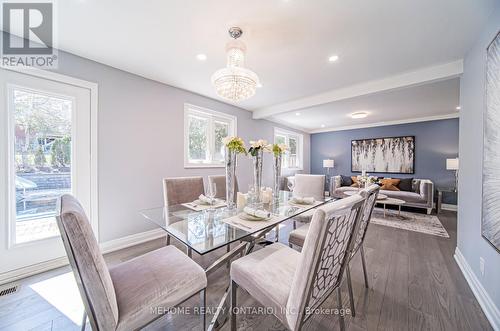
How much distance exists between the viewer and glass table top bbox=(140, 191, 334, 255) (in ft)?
3.82

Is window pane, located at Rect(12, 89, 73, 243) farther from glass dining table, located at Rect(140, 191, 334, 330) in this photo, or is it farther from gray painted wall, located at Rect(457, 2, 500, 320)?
gray painted wall, located at Rect(457, 2, 500, 320)

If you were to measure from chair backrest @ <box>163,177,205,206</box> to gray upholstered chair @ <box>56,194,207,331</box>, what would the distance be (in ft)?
2.72

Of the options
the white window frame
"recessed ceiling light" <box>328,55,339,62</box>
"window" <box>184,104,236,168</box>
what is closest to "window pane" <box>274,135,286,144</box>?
the white window frame

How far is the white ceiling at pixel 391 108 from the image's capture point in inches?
126

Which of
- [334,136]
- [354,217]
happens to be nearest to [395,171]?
[334,136]

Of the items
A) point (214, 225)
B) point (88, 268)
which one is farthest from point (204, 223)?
point (88, 268)

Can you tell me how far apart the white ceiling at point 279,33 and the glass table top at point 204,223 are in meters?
1.71

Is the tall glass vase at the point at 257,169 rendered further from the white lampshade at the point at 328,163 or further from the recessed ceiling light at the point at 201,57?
the white lampshade at the point at 328,163

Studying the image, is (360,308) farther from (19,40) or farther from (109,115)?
(19,40)

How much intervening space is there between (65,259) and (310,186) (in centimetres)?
315

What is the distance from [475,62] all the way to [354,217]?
2.22m

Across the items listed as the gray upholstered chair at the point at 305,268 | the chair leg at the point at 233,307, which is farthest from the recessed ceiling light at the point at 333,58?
the chair leg at the point at 233,307

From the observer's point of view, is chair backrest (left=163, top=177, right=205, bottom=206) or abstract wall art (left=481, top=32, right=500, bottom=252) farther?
chair backrest (left=163, top=177, right=205, bottom=206)

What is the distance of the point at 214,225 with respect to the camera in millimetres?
1427
